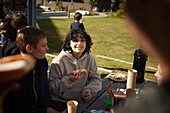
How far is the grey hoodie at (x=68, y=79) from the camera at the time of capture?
84.3 inches

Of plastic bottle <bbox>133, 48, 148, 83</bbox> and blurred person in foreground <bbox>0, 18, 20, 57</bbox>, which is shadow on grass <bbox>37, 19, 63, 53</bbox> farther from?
plastic bottle <bbox>133, 48, 148, 83</bbox>

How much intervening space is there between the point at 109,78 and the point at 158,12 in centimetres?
233

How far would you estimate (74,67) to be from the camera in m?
2.38

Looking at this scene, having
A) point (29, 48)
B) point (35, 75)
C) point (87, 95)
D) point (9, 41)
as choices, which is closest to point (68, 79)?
point (87, 95)

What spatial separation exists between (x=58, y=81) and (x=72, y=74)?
0.18 metres

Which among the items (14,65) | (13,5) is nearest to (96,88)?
(14,65)

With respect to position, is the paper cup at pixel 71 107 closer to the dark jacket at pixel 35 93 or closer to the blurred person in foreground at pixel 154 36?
the dark jacket at pixel 35 93

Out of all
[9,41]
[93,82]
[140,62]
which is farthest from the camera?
[9,41]

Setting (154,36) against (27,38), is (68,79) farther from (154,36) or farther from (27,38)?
(154,36)

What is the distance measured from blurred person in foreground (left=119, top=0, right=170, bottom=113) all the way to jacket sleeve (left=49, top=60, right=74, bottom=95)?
5.93 ft

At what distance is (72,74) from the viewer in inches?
83.8

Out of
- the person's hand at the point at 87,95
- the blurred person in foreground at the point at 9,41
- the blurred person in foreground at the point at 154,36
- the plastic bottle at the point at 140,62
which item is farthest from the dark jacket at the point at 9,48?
the blurred person in foreground at the point at 154,36

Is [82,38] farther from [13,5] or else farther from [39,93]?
[13,5]

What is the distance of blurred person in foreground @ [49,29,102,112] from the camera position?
213 cm
